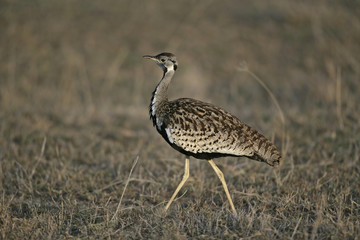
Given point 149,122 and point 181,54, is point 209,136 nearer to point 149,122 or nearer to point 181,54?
point 149,122

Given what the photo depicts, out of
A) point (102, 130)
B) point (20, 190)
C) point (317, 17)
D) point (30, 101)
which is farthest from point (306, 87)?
point (20, 190)

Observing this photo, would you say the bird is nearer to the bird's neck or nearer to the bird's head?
the bird's neck

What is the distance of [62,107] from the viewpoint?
789 cm

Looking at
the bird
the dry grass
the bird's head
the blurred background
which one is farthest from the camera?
the blurred background

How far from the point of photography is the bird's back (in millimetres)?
3943

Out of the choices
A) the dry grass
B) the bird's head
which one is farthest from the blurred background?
the bird's head

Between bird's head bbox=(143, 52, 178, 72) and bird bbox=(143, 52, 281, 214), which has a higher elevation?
bird's head bbox=(143, 52, 178, 72)

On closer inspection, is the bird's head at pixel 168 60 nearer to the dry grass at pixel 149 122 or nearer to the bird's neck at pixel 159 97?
the bird's neck at pixel 159 97

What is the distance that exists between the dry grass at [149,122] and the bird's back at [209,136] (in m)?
0.53

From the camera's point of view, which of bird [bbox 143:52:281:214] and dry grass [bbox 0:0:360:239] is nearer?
dry grass [bbox 0:0:360:239]

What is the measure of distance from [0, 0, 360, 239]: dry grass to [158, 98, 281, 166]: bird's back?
20.8 inches

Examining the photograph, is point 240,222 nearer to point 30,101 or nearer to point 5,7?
point 30,101

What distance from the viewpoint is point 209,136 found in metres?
3.96

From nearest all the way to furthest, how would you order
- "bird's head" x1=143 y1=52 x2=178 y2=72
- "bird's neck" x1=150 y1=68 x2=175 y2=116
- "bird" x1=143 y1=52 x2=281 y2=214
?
"bird" x1=143 y1=52 x2=281 y2=214, "bird's neck" x1=150 y1=68 x2=175 y2=116, "bird's head" x1=143 y1=52 x2=178 y2=72
